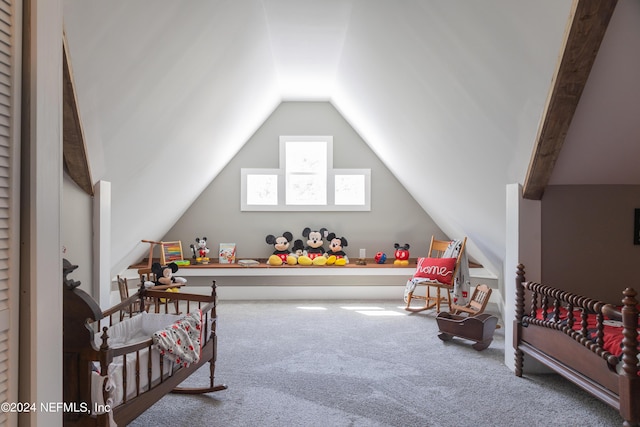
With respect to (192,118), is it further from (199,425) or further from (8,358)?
(8,358)

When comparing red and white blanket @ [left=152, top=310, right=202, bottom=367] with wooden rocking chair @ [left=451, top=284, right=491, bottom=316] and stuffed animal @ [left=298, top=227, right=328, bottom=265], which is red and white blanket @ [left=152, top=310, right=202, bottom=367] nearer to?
wooden rocking chair @ [left=451, top=284, right=491, bottom=316]

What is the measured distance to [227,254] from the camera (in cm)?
594

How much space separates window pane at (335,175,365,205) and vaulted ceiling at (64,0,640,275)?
1.30 m

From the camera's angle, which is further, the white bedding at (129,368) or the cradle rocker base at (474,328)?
the cradle rocker base at (474,328)

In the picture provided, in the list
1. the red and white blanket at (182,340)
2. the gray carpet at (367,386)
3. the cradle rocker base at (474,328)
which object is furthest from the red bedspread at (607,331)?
the red and white blanket at (182,340)

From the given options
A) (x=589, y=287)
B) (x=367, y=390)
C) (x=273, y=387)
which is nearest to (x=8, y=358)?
(x=273, y=387)

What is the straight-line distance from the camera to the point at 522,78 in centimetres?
226

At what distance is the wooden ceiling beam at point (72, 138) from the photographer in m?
2.00

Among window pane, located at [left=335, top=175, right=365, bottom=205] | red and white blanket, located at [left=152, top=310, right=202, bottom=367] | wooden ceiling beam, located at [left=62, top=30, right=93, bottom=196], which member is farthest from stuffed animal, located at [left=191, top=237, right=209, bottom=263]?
red and white blanket, located at [left=152, top=310, right=202, bottom=367]

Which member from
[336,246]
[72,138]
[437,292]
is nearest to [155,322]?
[72,138]

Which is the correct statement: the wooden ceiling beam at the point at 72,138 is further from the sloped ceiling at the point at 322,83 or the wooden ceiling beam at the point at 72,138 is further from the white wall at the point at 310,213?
the white wall at the point at 310,213

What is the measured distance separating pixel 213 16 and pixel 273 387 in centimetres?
223

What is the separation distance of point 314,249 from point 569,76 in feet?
13.7

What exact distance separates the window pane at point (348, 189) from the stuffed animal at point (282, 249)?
2.79ft
